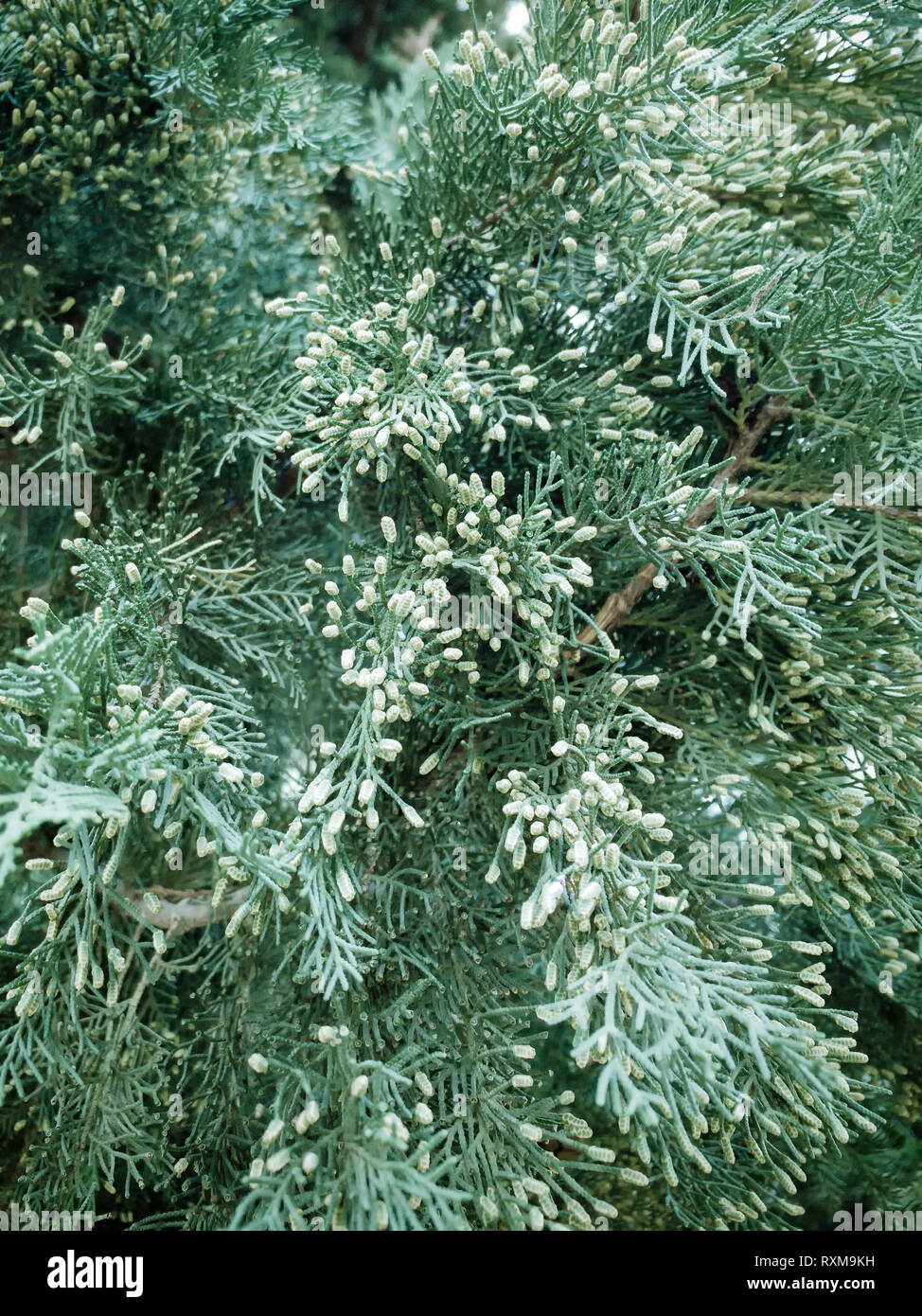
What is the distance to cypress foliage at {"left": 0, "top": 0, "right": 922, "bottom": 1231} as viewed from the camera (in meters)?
1.47

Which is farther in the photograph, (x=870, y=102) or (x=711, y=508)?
(x=870, y=102)

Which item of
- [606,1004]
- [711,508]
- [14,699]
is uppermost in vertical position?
[711,508]

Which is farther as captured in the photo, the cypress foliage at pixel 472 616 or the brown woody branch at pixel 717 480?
the brown woody branch at pixel 717 480

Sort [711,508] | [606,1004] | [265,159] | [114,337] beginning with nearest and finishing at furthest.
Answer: [606,1004] < [711,508] < [265,159] < [114,337]

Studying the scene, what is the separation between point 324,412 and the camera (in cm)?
207

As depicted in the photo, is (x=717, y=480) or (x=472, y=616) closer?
(x=472, y=616)

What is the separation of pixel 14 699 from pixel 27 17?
1.67m

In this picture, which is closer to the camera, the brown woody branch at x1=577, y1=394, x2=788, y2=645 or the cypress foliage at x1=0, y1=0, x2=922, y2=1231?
the cypress foliage at x1=0, y1=0, x2=922, y2=1231

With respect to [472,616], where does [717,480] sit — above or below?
above

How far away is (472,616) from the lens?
1.68 metres

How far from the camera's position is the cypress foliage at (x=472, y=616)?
4.83 feet

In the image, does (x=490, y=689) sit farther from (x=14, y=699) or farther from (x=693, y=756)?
(x=14, y=699)
